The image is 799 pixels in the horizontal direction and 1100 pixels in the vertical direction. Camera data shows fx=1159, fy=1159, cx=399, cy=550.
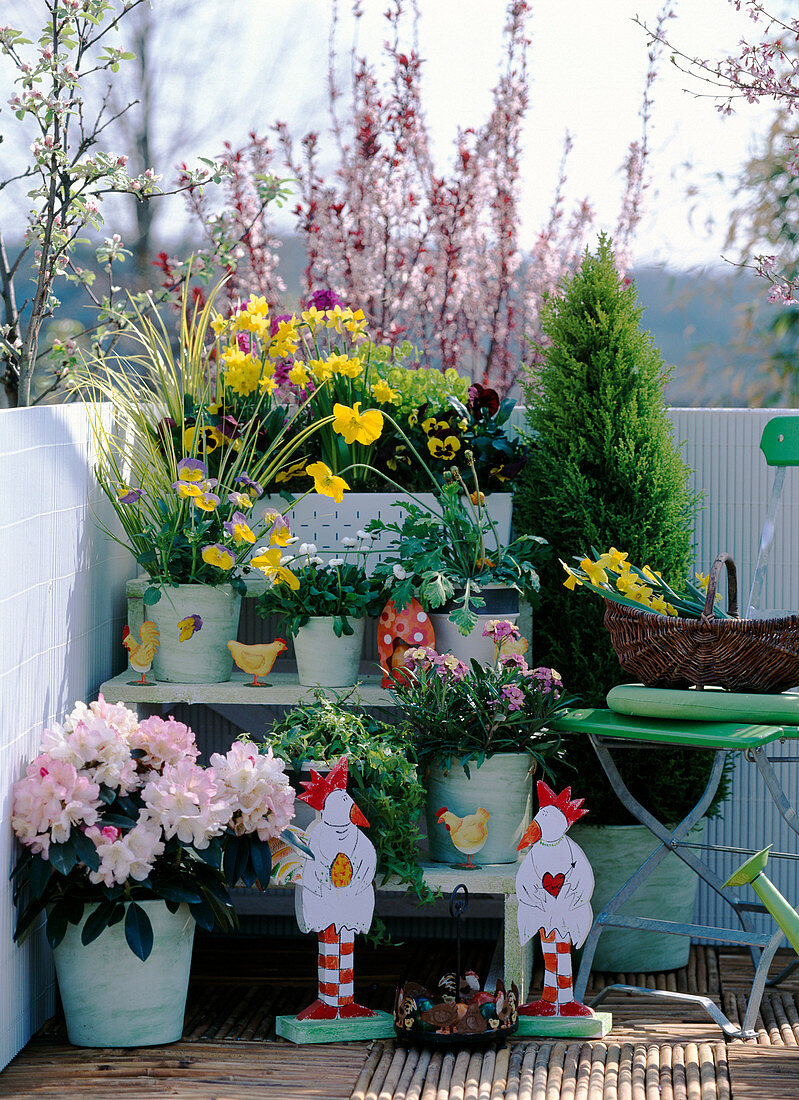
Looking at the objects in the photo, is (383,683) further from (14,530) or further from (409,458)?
(14,530)

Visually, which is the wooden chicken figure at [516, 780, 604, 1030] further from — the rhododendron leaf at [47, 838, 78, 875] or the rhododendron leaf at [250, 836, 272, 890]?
the rhododendron leaf at [47, 838, 78, 875]

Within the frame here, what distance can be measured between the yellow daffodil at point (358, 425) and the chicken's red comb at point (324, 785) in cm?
83

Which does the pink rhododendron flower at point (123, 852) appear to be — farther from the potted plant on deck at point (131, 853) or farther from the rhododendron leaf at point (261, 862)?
the rhododendron leaf at point (261, 862)

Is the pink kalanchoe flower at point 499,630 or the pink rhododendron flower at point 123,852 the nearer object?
the pink rhododendron flower at point 123,852

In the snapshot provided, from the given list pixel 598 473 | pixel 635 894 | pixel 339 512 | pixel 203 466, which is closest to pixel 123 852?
pixel 203 466

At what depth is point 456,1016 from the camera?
7.43ft

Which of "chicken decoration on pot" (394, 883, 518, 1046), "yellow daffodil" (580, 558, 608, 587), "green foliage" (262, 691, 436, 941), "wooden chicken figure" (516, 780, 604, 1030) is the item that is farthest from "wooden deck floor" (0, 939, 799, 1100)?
"yellow daffodil" (580, 558, 608, 587)

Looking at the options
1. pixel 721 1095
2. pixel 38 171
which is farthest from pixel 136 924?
pixel 38 171

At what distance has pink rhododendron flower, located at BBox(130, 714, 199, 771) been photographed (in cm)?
232

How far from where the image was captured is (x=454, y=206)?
4449 millimetres

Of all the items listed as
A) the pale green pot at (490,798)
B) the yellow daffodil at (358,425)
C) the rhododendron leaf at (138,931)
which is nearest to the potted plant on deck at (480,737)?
the pale green pot at (490,798)

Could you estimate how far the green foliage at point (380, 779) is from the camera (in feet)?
7.92

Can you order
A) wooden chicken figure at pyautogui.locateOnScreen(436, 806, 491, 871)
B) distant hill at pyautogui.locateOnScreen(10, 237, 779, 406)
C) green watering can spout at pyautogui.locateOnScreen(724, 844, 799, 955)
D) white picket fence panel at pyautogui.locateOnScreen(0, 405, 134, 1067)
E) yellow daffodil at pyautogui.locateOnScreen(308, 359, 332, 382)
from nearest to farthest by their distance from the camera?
1. green watering can spout at pyautogui.locateOnScreen(724, 844, 799, 955)
2. white picket fence panel at pyautogui.locateOnScreen(0, 405, 134, 1067)
3. wooden chicken figure at pyautogui.locateOnScreen(436, 806, 491, 871)
4. yellow daffodil at pyautogui.locateOnScreen(308, 359, 332, 382)
5. distant hill at pyautogui.locateOnScreen(10, 237, 779, 406)

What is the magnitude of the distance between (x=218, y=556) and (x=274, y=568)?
14 cm
